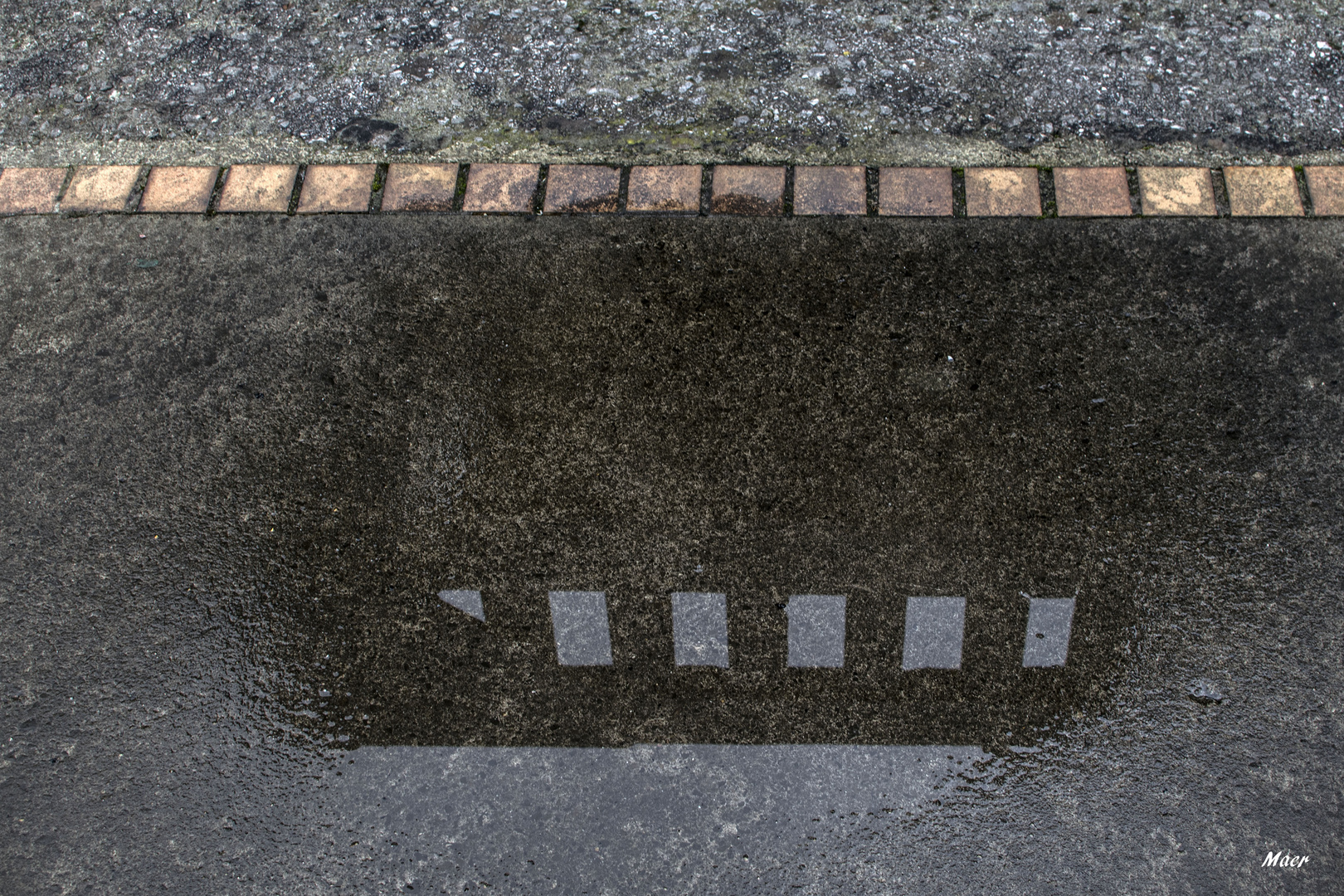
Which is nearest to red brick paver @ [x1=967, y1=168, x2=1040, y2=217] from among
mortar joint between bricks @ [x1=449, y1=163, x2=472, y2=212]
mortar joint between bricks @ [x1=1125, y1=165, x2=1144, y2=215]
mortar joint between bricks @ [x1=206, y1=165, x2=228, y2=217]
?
mortar joint between bricks @ [x1=1125, y1=165, x2=1144, y2=215]

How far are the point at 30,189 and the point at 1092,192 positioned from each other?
3.57 m

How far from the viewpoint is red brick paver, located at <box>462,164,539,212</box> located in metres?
3.04

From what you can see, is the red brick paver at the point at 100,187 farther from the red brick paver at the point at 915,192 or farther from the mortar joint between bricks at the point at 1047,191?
the mortar joint between bricks at the point at 1047,191

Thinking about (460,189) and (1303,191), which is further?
(460,189)

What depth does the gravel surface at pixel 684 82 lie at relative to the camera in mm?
3119

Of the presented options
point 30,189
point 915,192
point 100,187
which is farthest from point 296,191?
point 915,192

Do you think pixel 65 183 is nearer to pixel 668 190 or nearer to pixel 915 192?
pixel 668 190

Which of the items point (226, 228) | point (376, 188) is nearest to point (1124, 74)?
point (376, 188)

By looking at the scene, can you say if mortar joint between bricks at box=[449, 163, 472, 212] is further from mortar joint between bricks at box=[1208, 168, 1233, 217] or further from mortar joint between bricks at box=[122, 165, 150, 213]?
mortar joint between bricks at box=[1208, 168, 1233, 217]

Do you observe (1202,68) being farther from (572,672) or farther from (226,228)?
(226,228)

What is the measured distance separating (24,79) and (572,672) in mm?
3147

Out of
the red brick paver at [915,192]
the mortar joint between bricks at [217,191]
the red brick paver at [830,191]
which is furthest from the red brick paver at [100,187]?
the red brick paver at [915,192]

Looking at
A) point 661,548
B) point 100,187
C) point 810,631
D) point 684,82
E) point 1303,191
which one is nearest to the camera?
point 810,631

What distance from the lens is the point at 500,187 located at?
3.08m
